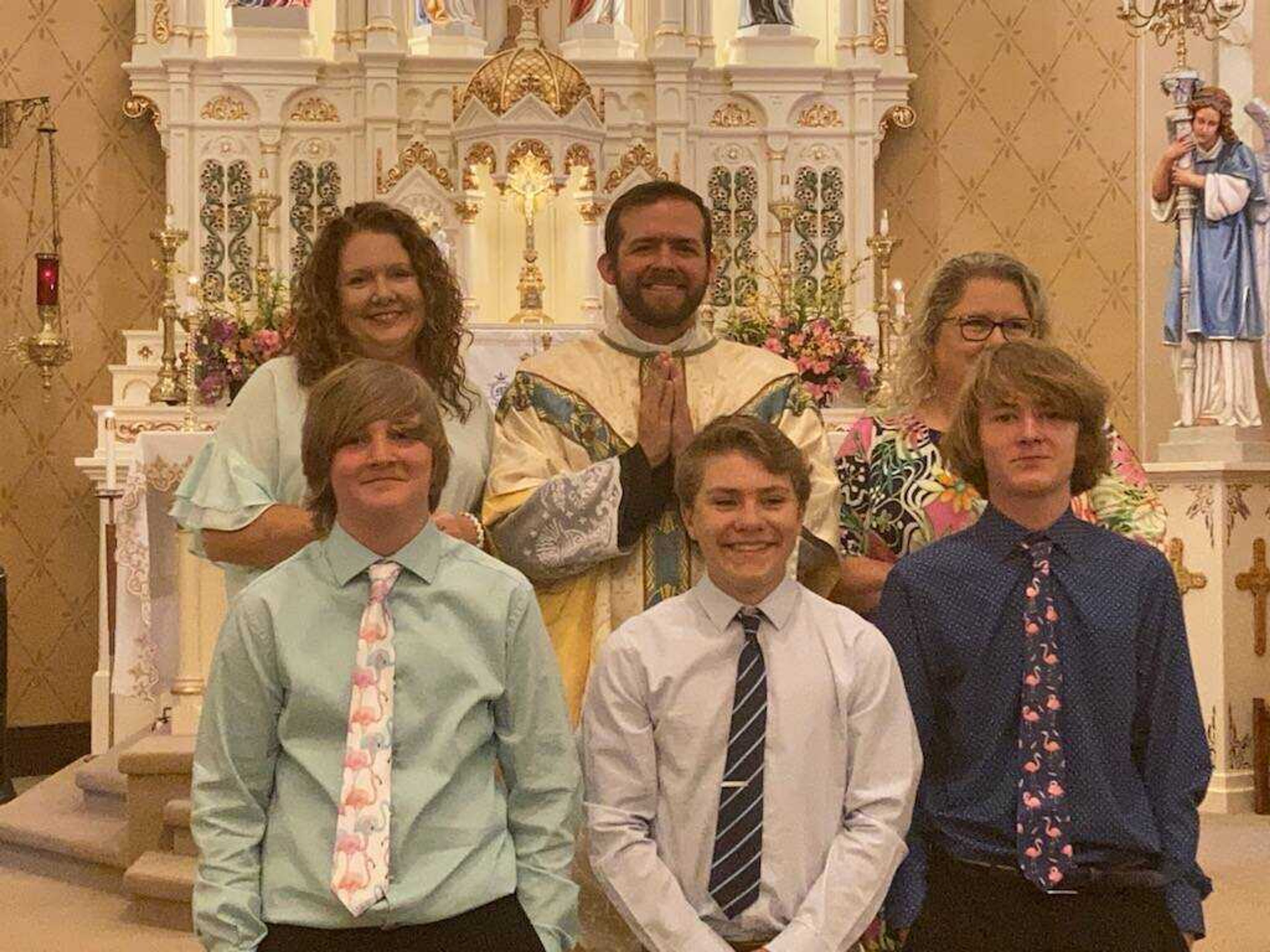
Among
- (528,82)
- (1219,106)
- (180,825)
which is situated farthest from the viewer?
(528,82)

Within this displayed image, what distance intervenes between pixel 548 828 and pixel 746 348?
1.01m

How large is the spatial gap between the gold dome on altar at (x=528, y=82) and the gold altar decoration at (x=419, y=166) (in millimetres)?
363

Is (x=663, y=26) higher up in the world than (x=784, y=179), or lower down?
higher up

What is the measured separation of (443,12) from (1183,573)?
170 inches

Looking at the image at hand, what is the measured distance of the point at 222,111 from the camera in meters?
9.45

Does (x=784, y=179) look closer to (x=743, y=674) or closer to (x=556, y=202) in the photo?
(x=556, y=202)

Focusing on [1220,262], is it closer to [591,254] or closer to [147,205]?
[591,254]

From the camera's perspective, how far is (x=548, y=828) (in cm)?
246

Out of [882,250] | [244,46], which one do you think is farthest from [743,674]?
[244,46]

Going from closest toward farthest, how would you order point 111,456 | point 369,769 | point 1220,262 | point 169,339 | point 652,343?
1. point 369,769
2. point 652,343
3. point 169,339
4. point 111,456
5. point 1220,262

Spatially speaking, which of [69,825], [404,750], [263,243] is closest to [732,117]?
[263,243]

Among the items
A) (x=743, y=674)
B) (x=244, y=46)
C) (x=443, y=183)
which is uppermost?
(x=244, y=46)

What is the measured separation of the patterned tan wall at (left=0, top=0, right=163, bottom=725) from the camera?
368 inches

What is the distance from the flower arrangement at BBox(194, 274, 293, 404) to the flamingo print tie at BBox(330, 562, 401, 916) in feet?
12.5
